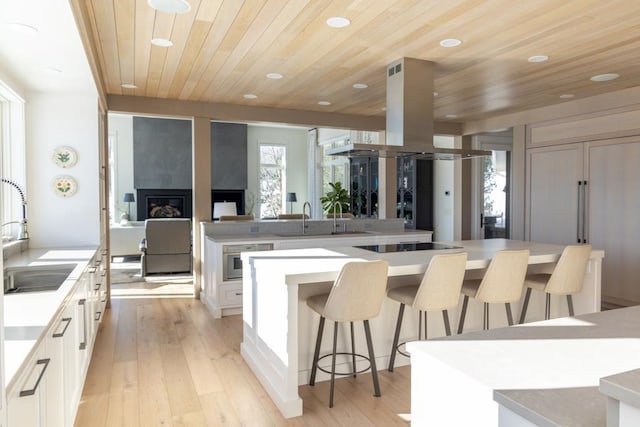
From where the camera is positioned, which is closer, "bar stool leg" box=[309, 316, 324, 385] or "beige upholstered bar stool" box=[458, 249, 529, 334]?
"bar stool leg" box=[309, 316, 324, 385]

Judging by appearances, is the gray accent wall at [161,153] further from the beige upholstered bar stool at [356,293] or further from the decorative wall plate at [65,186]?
the beige upholstered bar stool at [356,293]

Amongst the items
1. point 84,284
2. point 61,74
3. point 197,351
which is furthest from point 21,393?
point 61,74

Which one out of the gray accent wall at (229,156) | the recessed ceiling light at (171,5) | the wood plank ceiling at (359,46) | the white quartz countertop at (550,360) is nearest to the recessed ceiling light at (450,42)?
the wood plank ceiling at (359,46)

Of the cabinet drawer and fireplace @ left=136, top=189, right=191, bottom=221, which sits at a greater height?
fireplace @ left=136, top=189, right=191, bottom=221

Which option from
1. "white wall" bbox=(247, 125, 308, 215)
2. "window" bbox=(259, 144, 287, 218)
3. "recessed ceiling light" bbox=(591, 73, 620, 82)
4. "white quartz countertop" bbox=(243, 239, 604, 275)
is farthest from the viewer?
"window" bbox=(259, 144, 287, 218)

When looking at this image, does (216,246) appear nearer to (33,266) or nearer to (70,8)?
(33,266)

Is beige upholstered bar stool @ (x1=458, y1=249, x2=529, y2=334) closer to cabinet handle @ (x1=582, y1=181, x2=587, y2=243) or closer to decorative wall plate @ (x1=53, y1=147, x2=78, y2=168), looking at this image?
cabinet handle @ (x1=582, y1=181, x2=587, y2=243)

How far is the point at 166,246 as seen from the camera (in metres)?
6.81

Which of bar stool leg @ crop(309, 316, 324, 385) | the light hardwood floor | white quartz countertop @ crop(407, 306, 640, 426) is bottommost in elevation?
the light hardwood floor

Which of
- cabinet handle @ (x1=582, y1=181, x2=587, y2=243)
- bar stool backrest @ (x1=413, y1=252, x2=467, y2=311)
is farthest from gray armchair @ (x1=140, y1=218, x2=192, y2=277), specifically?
cabinet handle @ (x1=582, y1=181, x2=587, y2=243)

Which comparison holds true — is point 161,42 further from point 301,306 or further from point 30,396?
point 30,396

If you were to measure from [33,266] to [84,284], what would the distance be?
33 centimetres

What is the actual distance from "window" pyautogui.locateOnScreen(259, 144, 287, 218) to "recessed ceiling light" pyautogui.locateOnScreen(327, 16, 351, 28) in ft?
29.5

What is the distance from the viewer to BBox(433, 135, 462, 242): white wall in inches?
311
